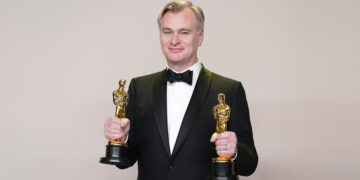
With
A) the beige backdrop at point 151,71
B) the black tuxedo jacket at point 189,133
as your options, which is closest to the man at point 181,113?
the black tuxedo jacket at point 189,133

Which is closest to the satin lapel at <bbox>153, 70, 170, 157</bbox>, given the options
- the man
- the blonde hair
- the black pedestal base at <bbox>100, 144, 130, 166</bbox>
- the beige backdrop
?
the man

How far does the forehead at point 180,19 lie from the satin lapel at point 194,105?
342 millimetres

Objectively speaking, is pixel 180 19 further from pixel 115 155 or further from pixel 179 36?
pixel 115 155

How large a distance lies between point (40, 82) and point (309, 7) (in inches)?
107

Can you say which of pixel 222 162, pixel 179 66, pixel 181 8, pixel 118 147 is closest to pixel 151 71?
pixel 179 66

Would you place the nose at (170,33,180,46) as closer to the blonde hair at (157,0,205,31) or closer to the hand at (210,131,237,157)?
the blonde hair at (157,0,205,31)

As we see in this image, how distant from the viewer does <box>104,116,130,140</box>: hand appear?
11.2 ft

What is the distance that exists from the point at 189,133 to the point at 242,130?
35 centimetres

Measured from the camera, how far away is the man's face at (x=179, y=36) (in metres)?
3.75

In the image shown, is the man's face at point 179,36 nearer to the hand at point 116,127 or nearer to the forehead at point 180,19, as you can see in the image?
the forehead at point 180,19

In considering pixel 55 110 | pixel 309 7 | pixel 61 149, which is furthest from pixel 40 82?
pixel 309 7

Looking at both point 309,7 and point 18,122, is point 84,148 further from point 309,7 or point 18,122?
point 309,7

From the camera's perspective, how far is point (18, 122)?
226 inches

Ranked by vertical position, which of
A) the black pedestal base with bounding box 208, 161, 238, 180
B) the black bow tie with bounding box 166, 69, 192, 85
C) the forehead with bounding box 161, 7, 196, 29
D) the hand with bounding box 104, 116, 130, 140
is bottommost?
the black pedestal base with bounding box 208, 161, 238, 180
